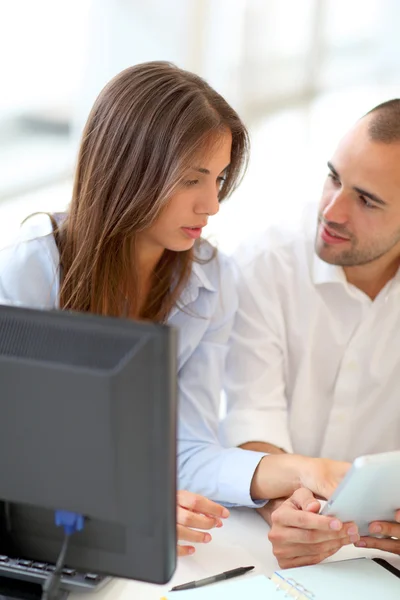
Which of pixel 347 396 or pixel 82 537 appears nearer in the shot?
pixel 82 537

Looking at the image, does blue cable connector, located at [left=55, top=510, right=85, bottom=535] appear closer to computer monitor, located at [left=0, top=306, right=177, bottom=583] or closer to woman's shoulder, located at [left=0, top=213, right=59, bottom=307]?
computer monitor, located at [left=0, top=306, right=177, bottom=583]

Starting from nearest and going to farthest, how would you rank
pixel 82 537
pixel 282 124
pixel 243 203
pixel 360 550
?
pixel 82 537 < pixel 360 550 < pixel 243 203 < pixel 282 124

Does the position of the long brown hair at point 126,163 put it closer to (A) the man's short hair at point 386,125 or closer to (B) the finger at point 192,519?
(A) the man's short hair at point 386,125

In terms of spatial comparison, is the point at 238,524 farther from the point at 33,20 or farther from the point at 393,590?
the point at 33,20

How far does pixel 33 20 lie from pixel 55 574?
87.7 inches

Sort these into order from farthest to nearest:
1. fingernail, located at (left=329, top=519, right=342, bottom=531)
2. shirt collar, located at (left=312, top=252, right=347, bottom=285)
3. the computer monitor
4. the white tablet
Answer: shirt collar, located at (left=312, top=252, right=347, bottom=285) < fingernail, located at (left=329, top=519, right=342, bottom=531) < the white tablet < the computer monitor

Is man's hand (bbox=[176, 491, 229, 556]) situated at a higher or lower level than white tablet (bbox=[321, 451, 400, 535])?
lower

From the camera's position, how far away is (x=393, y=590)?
1199 millimetres

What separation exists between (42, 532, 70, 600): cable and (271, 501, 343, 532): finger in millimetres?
415

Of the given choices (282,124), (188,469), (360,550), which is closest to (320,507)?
(360,550)

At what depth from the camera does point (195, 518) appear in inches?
52.2

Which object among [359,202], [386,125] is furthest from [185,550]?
[386,125]

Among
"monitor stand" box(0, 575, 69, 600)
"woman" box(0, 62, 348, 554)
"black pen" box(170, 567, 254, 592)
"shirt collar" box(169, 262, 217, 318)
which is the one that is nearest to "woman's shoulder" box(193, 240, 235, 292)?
"shirt collar" box(169, 262, 217, 318)

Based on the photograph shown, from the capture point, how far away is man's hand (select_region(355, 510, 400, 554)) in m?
1.33
